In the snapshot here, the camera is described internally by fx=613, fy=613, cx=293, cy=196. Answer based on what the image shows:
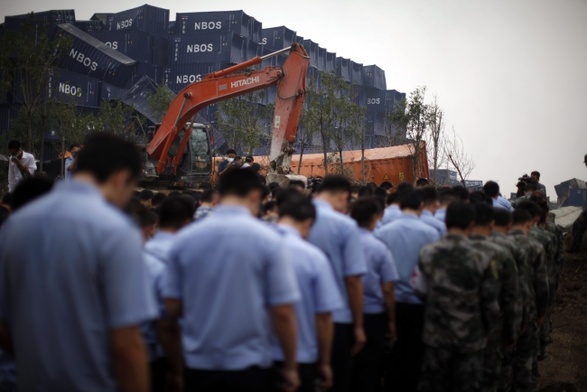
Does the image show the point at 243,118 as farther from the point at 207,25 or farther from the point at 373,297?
the point at 373,297

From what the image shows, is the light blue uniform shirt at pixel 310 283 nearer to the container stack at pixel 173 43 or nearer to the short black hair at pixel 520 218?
the short black hair at pixel 520 218

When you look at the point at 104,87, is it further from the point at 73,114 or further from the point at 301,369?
the point at 301,369

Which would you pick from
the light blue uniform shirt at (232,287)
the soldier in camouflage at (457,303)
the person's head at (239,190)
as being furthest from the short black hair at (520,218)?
the light blue uniform shirt at (232,287)

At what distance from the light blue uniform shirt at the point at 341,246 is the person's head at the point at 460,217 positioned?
1101 mm

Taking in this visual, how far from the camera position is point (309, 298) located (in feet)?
12.8

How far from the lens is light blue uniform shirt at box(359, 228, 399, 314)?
5.33 metres

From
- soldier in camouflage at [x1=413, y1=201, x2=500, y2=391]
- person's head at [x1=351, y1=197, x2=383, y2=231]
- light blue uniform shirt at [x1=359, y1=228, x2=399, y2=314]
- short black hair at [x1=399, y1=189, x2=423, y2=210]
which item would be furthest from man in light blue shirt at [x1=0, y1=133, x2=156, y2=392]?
short black hair at [x1=399, y1=189, x2=423, y2=210]

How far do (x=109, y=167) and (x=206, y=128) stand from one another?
50.0 feet

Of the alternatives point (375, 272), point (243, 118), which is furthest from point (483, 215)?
point (243, 118)

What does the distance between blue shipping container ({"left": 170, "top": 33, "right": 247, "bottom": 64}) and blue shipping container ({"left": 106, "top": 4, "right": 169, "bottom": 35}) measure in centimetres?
245

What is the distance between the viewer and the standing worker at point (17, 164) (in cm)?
1151

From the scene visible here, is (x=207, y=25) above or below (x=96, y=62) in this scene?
above

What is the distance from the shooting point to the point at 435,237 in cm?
602

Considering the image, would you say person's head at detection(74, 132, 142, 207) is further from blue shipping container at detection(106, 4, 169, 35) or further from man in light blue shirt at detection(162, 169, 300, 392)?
blue shipping container at detection(106, 4, 169, 35)
